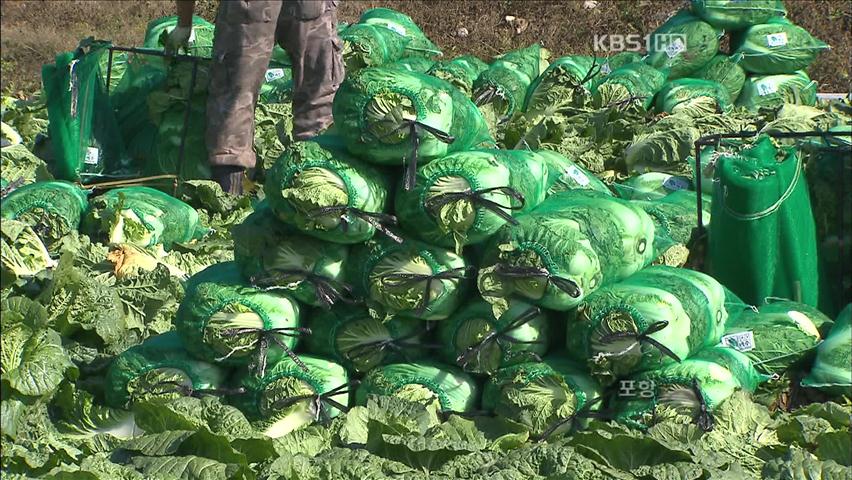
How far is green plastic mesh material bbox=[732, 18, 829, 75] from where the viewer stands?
8.45 metres

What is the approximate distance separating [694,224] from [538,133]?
1.47 metres

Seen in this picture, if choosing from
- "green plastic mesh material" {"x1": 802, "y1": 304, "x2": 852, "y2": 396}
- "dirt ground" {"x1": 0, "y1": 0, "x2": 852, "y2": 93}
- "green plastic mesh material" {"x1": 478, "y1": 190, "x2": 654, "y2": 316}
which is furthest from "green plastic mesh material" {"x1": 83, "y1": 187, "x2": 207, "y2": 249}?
"green plastic mesh material" {"x1": 802, "y1": 304, "x2": 852, "y2": 396}

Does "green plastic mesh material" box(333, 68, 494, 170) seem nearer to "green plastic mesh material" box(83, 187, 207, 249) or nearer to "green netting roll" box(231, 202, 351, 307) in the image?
"green netting roll" box(231, 202, 351, 307)

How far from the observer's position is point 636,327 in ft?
13.5

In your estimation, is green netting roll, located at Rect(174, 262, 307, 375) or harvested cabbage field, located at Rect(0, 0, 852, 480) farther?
green netting roll, located at Rect(174, 262, 307, 375)

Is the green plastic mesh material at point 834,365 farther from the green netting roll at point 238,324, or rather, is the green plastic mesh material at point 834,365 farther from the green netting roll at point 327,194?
the green netting roll at point 238,324

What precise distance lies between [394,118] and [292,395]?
1025 mm

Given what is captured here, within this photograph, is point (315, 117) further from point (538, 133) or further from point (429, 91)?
point (429, 91)

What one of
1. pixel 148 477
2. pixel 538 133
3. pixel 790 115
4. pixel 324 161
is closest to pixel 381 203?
pixel 324 161

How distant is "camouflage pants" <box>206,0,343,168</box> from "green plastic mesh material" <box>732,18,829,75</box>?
10.1ft

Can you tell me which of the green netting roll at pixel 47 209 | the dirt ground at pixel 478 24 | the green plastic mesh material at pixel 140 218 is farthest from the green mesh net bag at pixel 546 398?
the dirt ground at pixel 478 24

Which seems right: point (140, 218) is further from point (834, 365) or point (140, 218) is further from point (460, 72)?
point (834, 365)

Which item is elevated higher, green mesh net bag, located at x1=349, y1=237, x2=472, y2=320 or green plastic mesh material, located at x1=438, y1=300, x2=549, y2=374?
green mesh net bag, located at x1=349, y1=237, x2=472, y2=320

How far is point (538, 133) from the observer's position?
277 inches
